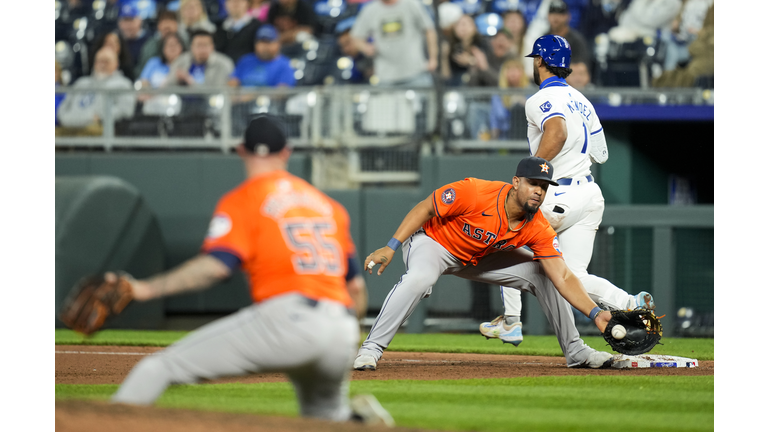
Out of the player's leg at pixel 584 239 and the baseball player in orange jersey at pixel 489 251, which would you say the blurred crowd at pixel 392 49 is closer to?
the player's leg at pixel 584 239

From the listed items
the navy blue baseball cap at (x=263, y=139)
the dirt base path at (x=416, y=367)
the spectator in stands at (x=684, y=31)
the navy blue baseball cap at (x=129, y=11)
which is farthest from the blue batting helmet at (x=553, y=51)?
the navy blue baseball cap at (x=129, y=11)

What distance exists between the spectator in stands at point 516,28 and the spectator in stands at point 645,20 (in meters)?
0.99

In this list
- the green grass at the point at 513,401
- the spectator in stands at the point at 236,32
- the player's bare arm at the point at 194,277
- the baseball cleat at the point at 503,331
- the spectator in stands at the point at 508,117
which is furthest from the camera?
the spectator in stands at the point at 236,32

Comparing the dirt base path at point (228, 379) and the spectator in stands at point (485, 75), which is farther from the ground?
the spectator in stands at point (485, 75)

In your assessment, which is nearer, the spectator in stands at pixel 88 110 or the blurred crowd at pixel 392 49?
the blurred crowd at pixel 392 49

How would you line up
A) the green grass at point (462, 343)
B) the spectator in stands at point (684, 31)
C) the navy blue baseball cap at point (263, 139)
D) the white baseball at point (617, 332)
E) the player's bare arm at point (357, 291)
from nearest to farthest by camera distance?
the navy blue baseball cap at point (263, 139)
the player's bare arm at point (357, 291)
the white baseball at point (617, 332)
the green grass at point (462, 343)
the spectator in stands at point (684, 31)

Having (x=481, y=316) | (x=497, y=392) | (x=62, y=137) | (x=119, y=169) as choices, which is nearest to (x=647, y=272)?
(x=481, y=316)

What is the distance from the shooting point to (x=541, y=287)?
5480 millimetres

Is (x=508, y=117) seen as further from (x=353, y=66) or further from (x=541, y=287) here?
(x=541, y=287)

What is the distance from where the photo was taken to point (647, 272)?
27.7ft

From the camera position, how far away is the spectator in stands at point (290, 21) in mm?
11336

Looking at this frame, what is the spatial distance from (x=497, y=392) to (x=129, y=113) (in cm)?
625

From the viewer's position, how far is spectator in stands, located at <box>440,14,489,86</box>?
9758 millimetres

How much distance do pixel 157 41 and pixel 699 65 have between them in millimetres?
5907
